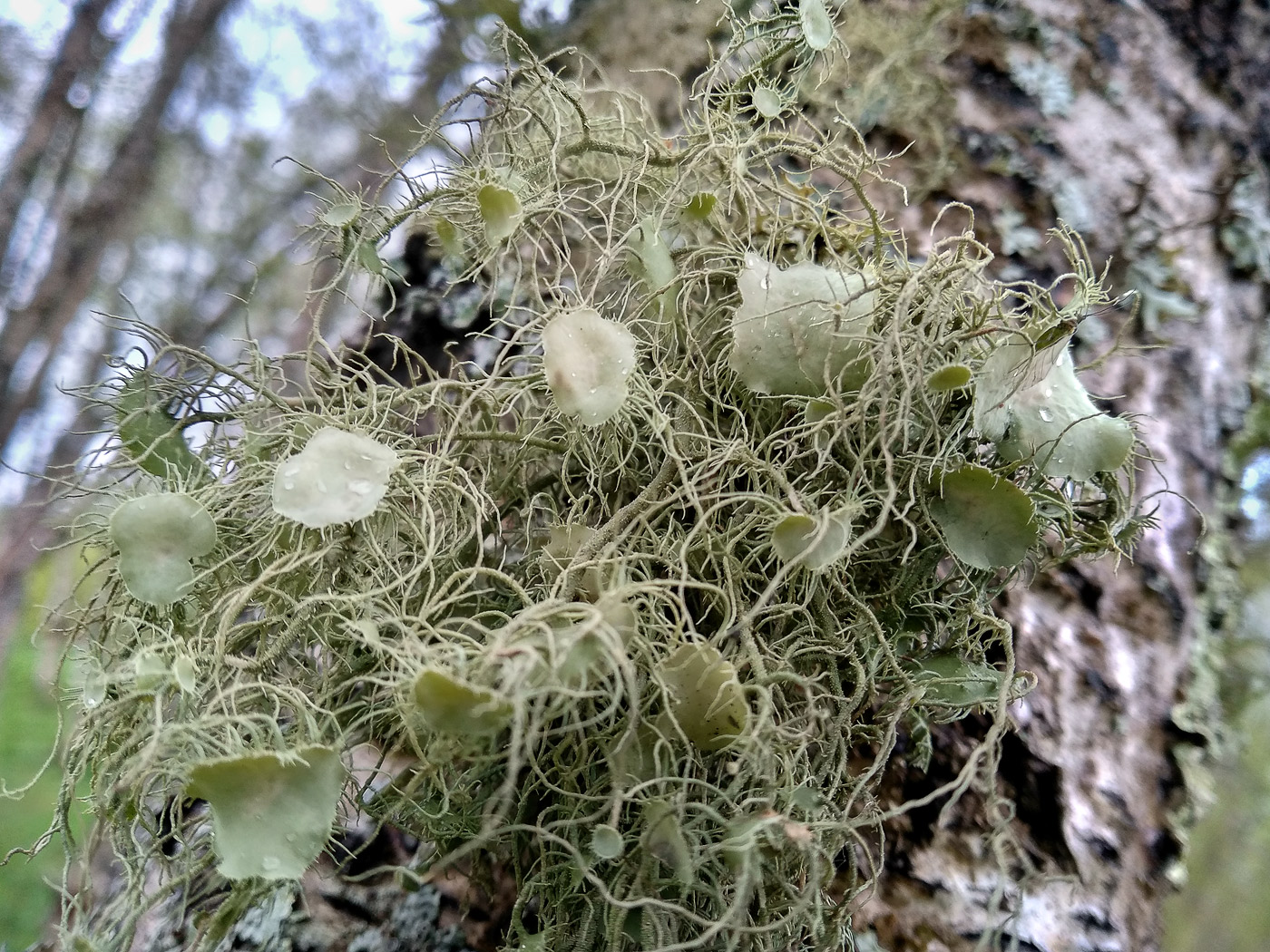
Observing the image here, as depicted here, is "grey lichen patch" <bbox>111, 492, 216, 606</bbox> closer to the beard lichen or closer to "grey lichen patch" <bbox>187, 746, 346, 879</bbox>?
the beard lichen

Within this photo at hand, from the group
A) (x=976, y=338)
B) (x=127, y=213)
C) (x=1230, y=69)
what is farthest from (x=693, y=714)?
(x=127, y=213)

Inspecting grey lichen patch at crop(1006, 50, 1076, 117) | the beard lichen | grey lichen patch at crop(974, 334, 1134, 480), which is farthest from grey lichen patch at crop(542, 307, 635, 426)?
grey lichen patch at crop(1006, 50, 1076, 117)

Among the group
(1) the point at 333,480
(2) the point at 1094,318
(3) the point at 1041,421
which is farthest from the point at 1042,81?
(1) the point at 333,480

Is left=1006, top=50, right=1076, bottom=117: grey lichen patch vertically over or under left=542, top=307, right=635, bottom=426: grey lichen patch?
under

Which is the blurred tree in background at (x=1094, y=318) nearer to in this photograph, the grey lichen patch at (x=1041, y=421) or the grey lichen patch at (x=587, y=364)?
the grey lichen patch at (x=1041, y=421)

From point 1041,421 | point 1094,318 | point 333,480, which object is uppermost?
point 333,480

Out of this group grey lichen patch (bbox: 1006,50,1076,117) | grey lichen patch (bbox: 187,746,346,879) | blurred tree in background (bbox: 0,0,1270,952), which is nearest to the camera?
grey lichen patch (bbox: 187,746,346,879)

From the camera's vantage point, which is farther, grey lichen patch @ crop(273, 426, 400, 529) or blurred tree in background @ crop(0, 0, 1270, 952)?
blurred tree in background @ crop(0, 0, 1270, 952)

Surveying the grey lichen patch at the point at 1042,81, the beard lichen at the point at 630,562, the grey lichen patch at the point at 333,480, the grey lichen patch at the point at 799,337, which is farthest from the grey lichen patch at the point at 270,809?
the grey lichen patch at the point at 1042,81

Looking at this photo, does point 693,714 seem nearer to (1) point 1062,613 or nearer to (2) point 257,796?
(2) point 257,796

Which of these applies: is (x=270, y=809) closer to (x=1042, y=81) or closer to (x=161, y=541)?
(x=161, y=541)
